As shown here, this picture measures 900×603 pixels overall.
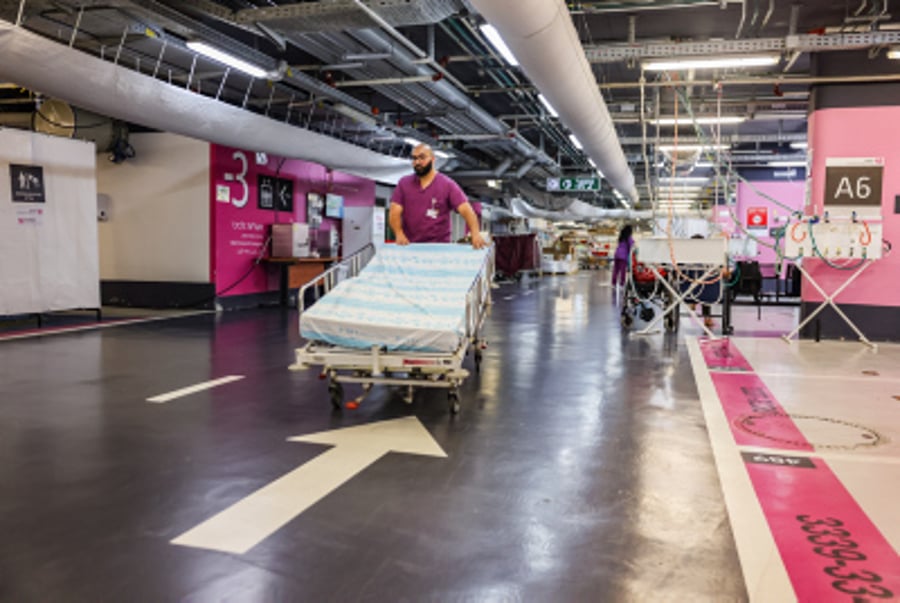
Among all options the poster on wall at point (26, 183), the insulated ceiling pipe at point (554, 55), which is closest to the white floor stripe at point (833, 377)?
the insulated ceiling pipe at point (554, 55)

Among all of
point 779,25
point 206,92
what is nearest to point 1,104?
point 206,92

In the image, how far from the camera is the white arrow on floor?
241cm

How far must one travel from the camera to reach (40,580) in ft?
6.79

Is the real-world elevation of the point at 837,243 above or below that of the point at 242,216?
below

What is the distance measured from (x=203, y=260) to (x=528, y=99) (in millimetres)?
7006

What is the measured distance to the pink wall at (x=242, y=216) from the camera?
36.3ft

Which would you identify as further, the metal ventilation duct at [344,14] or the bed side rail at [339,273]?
the metal ventilation duct at [344,14]

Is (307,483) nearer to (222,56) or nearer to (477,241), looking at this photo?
(477,241)

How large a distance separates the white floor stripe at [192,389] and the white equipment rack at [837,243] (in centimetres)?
631

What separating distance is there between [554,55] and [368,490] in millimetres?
4859

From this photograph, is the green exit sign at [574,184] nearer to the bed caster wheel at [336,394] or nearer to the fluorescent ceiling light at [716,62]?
the fluorescent ceiling light at [716,62]

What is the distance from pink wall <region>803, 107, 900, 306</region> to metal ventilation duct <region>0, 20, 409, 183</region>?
7706mm

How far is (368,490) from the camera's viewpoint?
2.89 metres

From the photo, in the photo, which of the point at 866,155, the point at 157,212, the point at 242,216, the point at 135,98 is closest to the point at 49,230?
the point at 135,98
